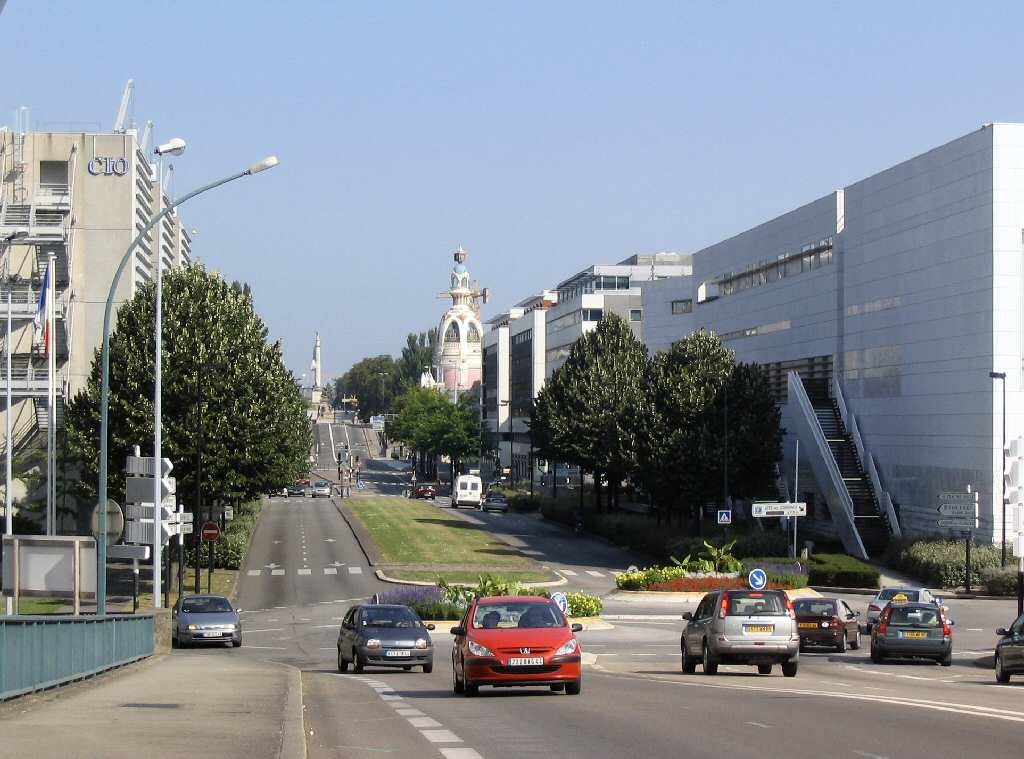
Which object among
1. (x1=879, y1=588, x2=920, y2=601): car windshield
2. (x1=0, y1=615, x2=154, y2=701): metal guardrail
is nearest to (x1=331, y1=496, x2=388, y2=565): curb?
(x1=879, y1=588, x2=920, y2=601): car windshield

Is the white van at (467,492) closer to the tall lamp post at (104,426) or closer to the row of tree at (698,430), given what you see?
the row of tree at (698,430)

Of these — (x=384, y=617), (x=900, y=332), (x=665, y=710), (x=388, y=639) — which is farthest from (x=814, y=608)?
(x=900, y=332)

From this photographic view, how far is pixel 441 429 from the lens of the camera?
557ft

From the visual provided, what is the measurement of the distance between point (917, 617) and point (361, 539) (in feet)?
168

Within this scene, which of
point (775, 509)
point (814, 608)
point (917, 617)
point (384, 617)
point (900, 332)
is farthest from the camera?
point (900, 332)

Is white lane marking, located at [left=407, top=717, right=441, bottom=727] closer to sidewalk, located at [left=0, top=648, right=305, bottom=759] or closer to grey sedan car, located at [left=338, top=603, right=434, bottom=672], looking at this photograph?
sidewalk, located at [left=0, top=648, right=305, bottom=759]

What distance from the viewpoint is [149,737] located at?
45.9 ft

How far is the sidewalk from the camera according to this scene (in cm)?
1301

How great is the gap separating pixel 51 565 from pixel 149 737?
38.2ft

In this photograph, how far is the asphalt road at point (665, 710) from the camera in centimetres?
1445

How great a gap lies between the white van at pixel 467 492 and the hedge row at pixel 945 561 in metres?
54.2

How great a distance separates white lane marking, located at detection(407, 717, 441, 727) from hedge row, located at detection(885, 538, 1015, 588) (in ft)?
153

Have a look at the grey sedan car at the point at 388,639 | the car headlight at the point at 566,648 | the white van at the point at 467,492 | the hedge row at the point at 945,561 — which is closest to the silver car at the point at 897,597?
the hedge row at the point at 945,561

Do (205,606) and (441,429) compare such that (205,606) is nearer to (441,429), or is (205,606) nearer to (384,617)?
(384,617)
